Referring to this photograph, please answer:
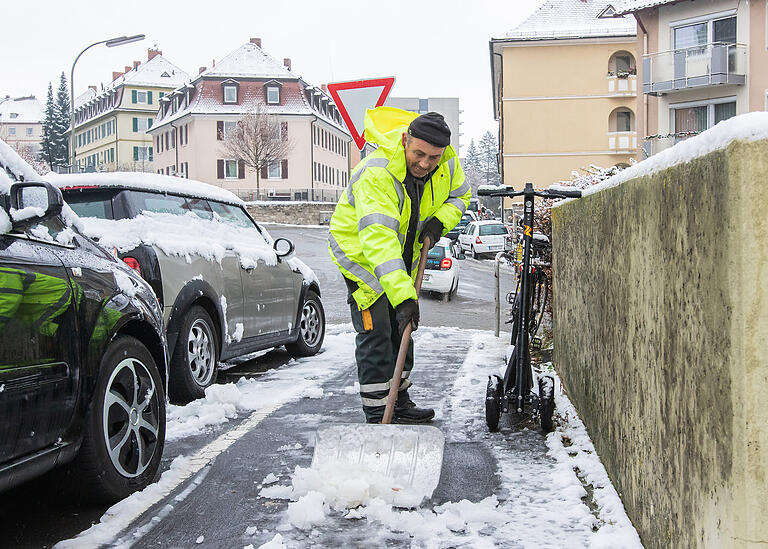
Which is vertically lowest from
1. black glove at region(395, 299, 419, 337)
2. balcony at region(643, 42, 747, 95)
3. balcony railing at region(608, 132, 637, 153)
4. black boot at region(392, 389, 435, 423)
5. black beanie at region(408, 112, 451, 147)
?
black boot at region(392, 389, 435, 423)

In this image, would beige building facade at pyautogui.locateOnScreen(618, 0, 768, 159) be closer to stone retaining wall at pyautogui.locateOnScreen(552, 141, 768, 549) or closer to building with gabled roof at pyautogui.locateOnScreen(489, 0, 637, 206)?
building with gabled roof at pyautogui.locateOnScreen(489, 0, 637, 206)

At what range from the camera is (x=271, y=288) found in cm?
798

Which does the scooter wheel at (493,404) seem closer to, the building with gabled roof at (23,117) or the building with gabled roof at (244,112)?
the building with gabled roof at (244,112)

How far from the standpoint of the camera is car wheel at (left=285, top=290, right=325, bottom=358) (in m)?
8.74

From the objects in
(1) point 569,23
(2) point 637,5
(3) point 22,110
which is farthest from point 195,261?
(3) point 22,110

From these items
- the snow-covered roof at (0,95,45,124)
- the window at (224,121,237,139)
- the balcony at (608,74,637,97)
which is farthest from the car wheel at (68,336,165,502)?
the snow-covered roof at (0,95,45,124)

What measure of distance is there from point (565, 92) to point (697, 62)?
581 inches

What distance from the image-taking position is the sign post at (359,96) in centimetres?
825

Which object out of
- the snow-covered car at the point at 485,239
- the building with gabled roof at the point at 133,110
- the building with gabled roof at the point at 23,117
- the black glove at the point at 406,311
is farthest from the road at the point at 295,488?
the building with gabled roof at the point at 23,117

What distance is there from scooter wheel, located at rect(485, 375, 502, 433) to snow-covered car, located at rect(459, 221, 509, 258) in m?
27.7

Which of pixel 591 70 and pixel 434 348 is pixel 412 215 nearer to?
pixel 434 348

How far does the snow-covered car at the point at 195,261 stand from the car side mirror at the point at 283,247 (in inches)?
0.4

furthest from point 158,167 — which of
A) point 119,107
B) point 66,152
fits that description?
point 66,152

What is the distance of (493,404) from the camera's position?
16.6 feet
